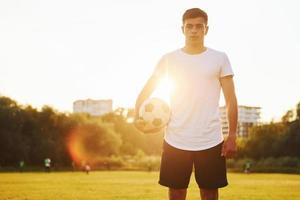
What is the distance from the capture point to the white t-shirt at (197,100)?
226 inches

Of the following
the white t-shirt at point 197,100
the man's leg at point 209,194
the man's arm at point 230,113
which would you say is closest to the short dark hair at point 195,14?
the white t-shirt at point 197,100

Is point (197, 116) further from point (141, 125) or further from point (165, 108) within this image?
point (141, 125)

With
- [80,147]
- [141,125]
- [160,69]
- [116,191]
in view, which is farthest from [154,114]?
[80,147]

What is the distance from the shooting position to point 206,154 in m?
5.70

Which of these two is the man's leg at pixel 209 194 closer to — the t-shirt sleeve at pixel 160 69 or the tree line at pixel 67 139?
the t-shirt sleeve at pixel 160 69

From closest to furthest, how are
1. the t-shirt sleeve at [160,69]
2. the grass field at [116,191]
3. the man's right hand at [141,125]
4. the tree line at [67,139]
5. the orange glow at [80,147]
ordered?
the t-shirt sleeve at [160,69]
the man's right hand at [141,125]
the grass field at [116,191]
the tree line at [67,139]
the orange glow at [80,147]

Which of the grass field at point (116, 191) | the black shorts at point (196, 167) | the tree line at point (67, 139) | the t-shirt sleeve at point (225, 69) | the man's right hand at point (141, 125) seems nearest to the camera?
the black shorts at point (196, 167)

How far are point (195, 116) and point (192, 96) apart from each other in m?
0.22

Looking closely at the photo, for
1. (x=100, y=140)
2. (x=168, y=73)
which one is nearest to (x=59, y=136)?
(x=100, y=140)

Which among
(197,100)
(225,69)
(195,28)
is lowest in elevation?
(197,100)

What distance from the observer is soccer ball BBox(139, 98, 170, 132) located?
19.9ft

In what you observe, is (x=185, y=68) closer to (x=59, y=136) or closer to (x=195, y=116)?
(x=195, y=116)

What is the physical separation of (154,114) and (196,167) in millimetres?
799

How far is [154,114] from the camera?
609 centimetres
